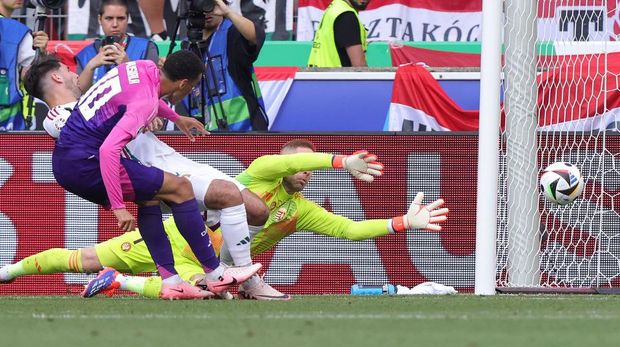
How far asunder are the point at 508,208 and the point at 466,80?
1.87 meters

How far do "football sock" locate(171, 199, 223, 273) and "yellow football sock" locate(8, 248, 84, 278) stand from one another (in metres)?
1.40

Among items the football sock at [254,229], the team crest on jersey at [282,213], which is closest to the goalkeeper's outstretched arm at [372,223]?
the team crest on jersey at [282,213]

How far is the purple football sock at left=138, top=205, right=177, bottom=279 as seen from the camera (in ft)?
27.0

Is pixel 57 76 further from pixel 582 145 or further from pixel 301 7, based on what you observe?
pixel 301 7

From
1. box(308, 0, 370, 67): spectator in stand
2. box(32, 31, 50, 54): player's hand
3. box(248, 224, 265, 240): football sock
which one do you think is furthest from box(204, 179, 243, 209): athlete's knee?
box(308, 0, 370, 67): spectator in stand

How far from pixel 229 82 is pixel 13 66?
1646 mm

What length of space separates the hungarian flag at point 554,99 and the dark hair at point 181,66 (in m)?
2.95

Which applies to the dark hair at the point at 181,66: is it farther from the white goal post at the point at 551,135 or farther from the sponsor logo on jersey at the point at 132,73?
the white goal post at the point at 551,135

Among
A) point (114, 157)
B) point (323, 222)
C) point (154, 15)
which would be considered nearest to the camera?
point (114, 157)

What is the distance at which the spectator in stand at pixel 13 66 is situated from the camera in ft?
36.3

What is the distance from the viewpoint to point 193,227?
810cm

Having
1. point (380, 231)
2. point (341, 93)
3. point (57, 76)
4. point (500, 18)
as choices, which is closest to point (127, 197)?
point (57, 76)

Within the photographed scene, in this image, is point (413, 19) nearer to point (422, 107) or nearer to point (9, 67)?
point (422, 107)

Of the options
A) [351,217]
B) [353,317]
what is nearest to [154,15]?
[351,217]
